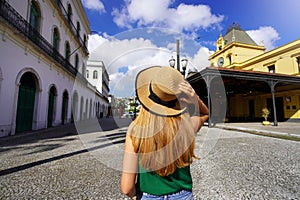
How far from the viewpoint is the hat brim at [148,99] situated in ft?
3.21

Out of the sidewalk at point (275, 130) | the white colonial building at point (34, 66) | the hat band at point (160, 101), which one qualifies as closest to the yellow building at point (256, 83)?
the sidewalk at point (275, 130)

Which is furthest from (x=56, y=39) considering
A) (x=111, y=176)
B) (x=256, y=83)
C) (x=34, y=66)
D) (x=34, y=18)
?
(x=256, y=83)

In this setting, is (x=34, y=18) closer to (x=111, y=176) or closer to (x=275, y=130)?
(x=111, y=176)

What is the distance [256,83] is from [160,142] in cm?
1672

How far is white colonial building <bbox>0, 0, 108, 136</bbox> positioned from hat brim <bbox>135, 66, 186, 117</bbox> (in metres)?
8.58

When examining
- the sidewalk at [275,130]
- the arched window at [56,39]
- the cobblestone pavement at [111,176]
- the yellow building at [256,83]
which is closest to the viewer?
the cobblestone pavement at [111,176]

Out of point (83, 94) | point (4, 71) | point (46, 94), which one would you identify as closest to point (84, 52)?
point (83, 94)

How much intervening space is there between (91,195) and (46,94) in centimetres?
1081

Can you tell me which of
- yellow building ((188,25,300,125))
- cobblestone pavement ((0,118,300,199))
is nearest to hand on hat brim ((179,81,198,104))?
cobblestone pavement ((0,118,300,199))

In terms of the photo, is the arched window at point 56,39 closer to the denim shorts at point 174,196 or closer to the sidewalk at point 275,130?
the sidewalk at point 275,130

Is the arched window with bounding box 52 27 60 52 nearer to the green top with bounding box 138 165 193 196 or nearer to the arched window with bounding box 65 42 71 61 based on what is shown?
the arched window with bounding box 65 42 71 61

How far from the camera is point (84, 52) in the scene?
69.5 feet

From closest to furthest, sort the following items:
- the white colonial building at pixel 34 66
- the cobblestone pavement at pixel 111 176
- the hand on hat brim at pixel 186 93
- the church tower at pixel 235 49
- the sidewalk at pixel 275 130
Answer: the hand on hat brim at pixel 186 93
the cobblestone pavement at pixel 111 176
the white colonial building at pixel 34 66
the sidewalk at pixel 275 130
the church tower at pixel 235 49

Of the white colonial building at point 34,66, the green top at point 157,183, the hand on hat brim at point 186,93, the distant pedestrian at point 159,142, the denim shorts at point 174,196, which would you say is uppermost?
the white colonial building at point 34,66
